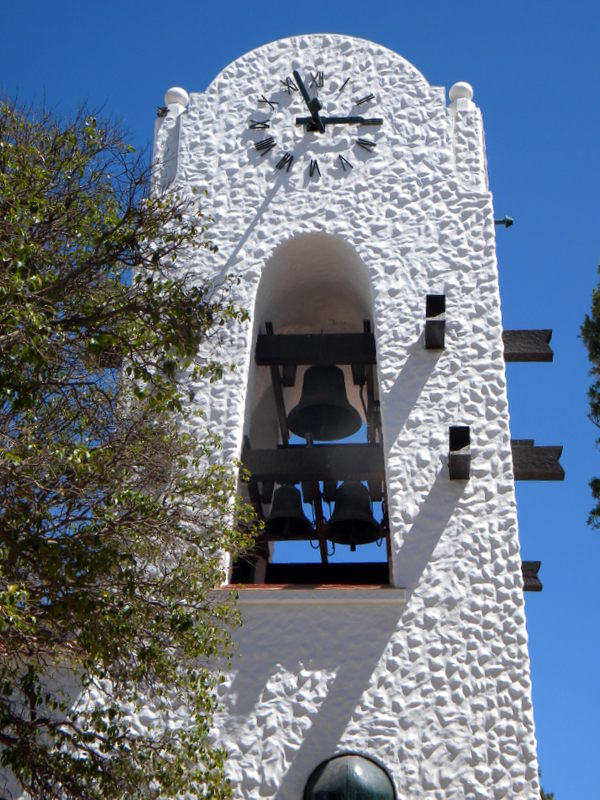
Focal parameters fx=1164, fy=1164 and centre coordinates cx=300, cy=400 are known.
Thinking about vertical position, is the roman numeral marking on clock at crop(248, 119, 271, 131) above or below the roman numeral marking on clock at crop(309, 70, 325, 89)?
below

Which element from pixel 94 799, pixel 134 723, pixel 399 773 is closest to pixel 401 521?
pixel 399 773

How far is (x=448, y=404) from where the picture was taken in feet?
30.7

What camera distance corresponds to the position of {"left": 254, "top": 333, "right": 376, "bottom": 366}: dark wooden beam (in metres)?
10.1

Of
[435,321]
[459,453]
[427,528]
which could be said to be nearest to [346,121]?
[435,321]

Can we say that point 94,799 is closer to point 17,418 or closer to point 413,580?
point 17,418

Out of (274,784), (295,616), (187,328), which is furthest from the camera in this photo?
(295,616)

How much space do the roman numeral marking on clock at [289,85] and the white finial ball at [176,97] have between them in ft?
3.11

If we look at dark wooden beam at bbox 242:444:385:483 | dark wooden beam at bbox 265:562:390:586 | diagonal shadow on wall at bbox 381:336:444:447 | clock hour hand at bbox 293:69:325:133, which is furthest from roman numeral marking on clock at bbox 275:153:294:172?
dark wooden beam at bbox 265:562:390:586

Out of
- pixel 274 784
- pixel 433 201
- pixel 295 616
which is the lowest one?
pixel 274 784

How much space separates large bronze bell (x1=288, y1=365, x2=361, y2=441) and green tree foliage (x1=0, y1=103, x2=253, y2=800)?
315 centimetres

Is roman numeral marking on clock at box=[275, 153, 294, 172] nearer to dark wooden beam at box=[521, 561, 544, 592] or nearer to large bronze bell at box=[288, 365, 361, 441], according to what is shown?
large bronze bell at box=[288, 365, 361, 441]

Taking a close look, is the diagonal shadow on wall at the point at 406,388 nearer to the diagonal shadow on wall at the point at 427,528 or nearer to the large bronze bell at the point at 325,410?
the diagonal shadow on wall at the point at 427,528

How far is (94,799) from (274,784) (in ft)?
7.28

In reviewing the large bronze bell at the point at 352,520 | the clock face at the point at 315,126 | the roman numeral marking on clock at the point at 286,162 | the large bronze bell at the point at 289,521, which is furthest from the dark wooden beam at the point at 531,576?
the roman numeral marking on clock at the point at 286,162
